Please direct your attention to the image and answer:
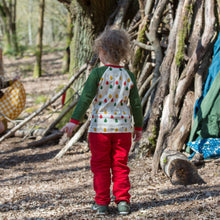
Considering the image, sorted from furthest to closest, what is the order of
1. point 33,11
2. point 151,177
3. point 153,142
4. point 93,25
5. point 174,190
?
point 33,11
point 93,25
point 153,142
point 151,177
point 174,190

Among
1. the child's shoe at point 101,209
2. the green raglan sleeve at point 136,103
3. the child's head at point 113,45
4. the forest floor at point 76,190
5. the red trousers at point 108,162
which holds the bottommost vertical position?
the forest floor at point 76,190

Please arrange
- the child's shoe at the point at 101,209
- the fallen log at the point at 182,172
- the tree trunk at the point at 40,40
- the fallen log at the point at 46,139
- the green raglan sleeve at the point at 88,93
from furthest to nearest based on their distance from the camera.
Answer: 1. the tree trunk at the point at 40,40
2. the fallen log at the point at 46,139
3. the fallen log at the point at 182,172
4. the child's shoe at the point at 101,209
5. the green raglan sleeve at the point at 88,93

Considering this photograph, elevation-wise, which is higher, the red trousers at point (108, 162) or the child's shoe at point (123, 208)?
the red trousers at point (108, 162)

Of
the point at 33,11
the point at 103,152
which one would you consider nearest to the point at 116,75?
the point at 103,152

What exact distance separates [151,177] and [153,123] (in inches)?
31.9

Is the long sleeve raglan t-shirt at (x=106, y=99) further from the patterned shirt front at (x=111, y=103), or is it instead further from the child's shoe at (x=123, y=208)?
the child's shoe at (x=123, y=208)

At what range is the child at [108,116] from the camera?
2.23 metres

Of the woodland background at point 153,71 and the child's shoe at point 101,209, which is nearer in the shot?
the child's shoe at point 101,209

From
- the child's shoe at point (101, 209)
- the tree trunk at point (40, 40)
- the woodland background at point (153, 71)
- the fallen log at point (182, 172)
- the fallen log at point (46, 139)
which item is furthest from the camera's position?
the tree trunk at point (40, 40)

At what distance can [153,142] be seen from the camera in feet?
12.3

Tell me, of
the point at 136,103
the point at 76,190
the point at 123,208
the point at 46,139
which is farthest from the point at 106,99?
the point at 46,139

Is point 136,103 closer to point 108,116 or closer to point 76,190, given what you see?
point 108,116

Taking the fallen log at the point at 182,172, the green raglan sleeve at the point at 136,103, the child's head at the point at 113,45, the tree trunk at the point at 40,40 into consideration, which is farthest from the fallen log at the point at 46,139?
the tree trunk at the point at 40,40

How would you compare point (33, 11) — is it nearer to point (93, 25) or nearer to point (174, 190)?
point (93, 25)
